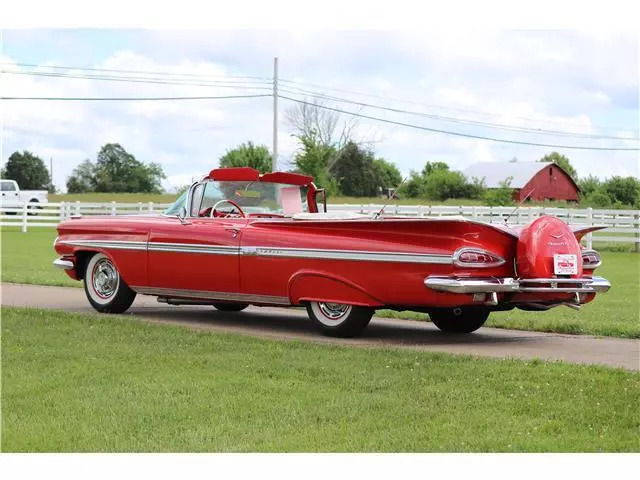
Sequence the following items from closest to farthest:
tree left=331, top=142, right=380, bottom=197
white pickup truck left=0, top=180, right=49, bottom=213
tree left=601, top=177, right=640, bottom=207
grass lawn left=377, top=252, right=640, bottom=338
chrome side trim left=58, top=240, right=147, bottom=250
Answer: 1. grass lawn left=377, top=252, right=640, bottom=338
2. chrome side trim left=58, top=240, right=147, bottom=250
3. white pickup truck left=0, top=180, right=49, bottom=213
4. tree left=601, top=177, right=640, bottom=207
5. tree left=331, top=142, right=380, bottom=197

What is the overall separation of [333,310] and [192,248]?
1.87m

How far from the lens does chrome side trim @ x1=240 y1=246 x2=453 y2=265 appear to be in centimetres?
1021

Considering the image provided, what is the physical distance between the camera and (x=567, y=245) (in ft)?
34.2

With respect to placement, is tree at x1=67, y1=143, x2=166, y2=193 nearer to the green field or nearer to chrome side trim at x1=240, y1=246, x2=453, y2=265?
the green field

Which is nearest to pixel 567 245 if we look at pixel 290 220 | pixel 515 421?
pixel 290 220

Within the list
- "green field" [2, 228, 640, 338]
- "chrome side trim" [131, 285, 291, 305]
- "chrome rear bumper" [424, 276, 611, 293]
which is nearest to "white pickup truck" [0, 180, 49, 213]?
"green field" [2, 228, 640, 338]

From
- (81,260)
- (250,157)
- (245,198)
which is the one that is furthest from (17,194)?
(245,198)

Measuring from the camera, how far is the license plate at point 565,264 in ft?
33.7

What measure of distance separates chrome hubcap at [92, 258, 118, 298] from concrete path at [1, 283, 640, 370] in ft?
1.17

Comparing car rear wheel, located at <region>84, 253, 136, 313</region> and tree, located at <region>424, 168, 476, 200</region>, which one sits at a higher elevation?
tree, located at <region>424, 168, 476, 200</region>

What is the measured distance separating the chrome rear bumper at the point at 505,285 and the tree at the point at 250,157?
47941mm

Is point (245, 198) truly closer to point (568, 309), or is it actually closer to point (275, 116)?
point (568, 309)

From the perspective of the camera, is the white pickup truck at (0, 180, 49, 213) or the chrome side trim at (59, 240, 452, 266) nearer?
the chrome side trim at (59, 240, 452, 266)

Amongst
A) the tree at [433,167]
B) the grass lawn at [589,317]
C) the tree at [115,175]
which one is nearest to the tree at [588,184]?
the tree at [433,167]
